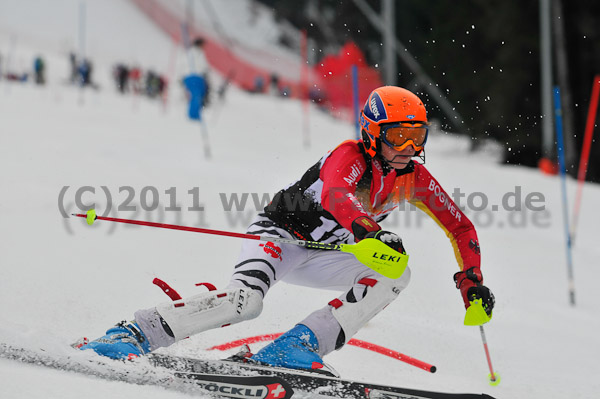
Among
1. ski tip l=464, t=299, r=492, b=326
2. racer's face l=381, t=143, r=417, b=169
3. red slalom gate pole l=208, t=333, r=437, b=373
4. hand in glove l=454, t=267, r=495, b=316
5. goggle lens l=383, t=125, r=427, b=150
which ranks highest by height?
goggle lens l=383, t=125, r=427, b=150

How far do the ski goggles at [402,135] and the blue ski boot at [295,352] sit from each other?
45.6 inches

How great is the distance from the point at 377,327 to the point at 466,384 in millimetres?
1218

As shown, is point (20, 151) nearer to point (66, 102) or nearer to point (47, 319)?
point (47, 319)

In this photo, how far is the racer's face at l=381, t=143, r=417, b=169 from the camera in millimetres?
3717

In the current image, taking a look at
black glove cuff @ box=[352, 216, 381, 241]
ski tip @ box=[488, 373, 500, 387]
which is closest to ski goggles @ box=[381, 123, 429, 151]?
black glove cuff @ box=[352, 216, 381, 241]

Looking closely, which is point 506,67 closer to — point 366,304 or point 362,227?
point 366,304

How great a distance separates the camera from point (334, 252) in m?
3.96

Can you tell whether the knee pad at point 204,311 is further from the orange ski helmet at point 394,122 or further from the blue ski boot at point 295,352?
the orange ski helmet at point 394,122

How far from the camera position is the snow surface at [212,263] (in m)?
4.25

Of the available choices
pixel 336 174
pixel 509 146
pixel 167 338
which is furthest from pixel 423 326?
pixel 509 146

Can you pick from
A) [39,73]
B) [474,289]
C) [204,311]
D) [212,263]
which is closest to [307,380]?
[204,311]

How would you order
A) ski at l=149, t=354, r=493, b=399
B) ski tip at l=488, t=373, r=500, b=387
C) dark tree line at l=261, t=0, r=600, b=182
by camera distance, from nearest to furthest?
ski at l=149, t=354, r=493, b=399 → ski tip at l=488, t=373, r=500, b=387 → dark tree line at l=261, t=0, r=600, b=182

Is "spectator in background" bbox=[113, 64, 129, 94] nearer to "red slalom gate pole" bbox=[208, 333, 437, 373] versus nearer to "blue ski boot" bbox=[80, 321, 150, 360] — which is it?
"red slalom gate pole" bbox=[208, 333, 437, 373]

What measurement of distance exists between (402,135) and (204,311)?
1.49m
